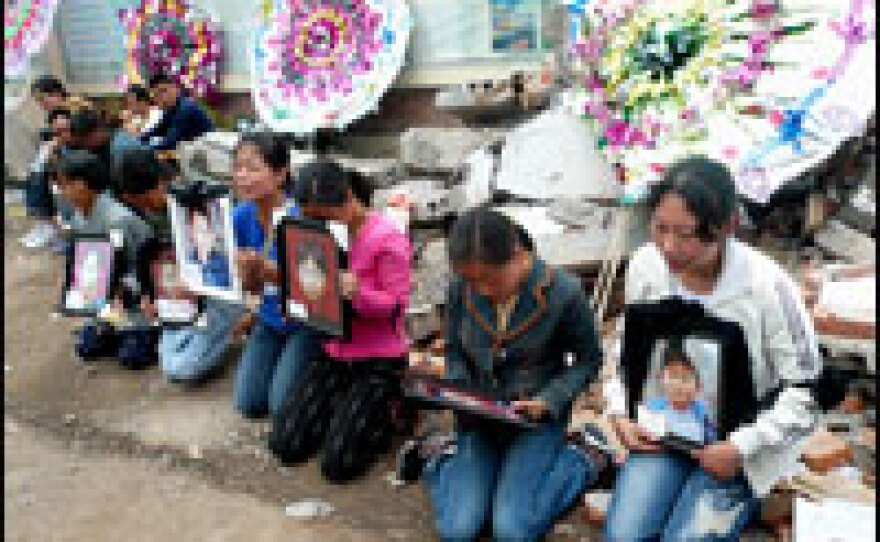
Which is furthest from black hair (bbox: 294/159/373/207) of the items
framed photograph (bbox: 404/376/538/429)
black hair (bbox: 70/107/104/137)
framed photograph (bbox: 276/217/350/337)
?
black hair (bbox: 70/107/104/137)

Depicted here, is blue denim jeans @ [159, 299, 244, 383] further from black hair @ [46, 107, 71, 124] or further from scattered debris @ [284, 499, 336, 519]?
black hair @ [46, 107, 71, 124]

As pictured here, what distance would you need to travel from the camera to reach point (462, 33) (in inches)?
283

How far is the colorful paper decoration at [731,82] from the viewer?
3705mm

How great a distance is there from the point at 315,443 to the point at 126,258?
144 centimetres

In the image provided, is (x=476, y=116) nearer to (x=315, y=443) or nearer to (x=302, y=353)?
(x=302, y=353)

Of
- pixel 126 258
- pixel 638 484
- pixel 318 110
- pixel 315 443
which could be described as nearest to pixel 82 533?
pixel 315 443

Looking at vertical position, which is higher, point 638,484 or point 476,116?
point 476,116

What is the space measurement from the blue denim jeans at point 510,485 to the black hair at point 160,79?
5.34 metres

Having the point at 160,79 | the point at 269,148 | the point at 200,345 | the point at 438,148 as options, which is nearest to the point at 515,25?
the point at 438,148

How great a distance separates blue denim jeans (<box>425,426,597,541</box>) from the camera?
10.2ft

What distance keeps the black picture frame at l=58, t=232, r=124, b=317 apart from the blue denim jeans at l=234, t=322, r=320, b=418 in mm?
748

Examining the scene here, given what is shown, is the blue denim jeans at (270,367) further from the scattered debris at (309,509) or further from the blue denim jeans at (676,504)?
the blue denim jeans at (676,504)

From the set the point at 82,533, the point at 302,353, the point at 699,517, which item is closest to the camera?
the point at 699,517

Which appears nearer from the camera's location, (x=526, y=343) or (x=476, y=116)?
(x=526, y=343)
